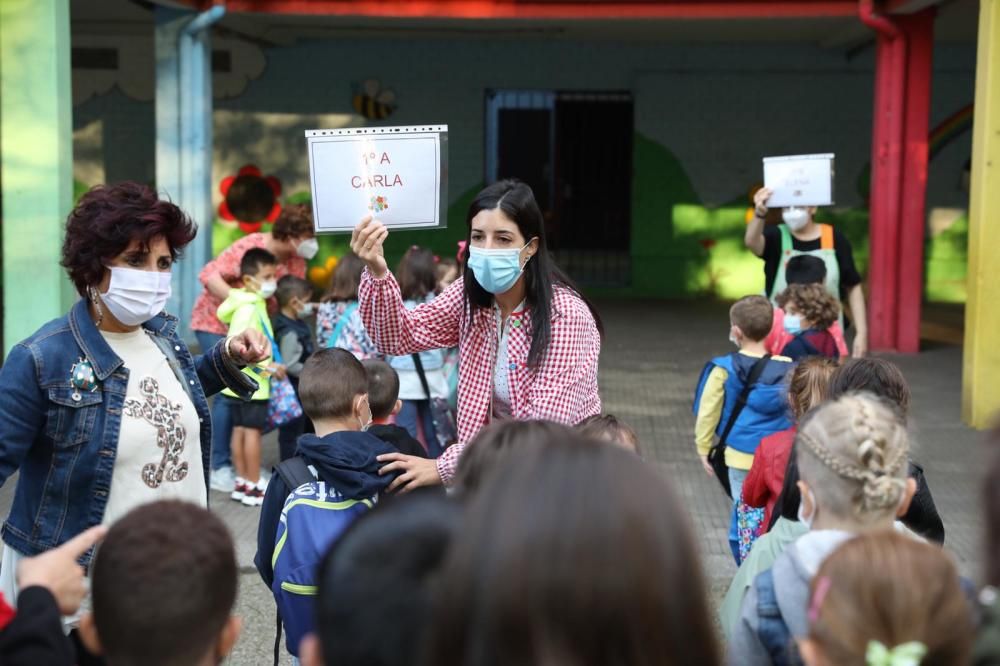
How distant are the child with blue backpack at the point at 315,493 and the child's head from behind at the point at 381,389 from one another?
0.82 m

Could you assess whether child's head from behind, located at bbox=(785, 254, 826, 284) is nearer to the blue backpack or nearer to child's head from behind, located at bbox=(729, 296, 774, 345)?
child's head from behind, located at bbox=(729, 296, 774, 345)

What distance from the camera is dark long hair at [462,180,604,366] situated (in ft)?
11.3

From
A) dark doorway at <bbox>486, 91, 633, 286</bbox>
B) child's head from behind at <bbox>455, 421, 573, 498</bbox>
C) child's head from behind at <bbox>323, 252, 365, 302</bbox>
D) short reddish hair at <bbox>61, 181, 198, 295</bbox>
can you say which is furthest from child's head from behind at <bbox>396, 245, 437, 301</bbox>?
dark doorway at <bbox>486, 91, 633, 286</bbox>

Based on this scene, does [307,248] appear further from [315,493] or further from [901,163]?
[901,163]

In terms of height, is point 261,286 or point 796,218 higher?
point 796,218

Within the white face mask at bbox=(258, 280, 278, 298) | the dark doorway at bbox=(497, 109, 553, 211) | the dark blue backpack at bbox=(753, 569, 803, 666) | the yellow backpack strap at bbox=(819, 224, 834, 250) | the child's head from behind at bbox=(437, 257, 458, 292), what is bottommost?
the dark blue backpack at bbox=(753, 569, 803, 666)

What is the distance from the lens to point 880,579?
183 cm

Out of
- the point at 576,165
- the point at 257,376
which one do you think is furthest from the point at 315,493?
the point at 576,165

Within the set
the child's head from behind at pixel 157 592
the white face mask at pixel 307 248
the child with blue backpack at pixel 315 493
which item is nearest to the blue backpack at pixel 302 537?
the child with blue backpack at pixel 315 493

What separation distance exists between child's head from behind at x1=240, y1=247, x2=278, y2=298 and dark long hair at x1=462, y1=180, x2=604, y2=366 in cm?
305

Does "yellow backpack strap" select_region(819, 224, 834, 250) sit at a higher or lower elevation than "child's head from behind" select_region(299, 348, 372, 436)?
higher

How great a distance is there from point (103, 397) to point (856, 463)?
6.08 ft

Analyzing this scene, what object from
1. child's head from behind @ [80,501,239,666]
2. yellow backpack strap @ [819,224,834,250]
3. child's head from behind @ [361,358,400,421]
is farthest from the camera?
yellow backpack strap @ [819,224,834,250]

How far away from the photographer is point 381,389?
4.29 metres
